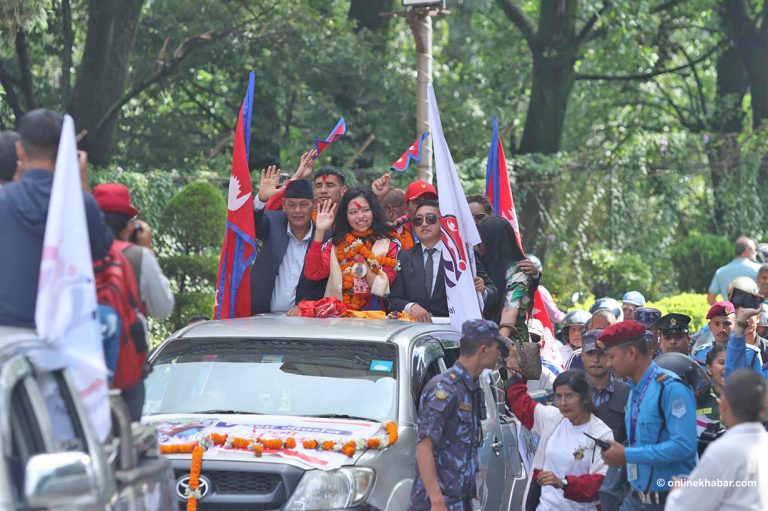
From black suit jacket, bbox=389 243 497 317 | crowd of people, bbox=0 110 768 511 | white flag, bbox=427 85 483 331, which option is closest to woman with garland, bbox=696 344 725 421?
crowd of people, bbox=0 110 768 511

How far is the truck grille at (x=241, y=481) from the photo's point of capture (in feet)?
22.2

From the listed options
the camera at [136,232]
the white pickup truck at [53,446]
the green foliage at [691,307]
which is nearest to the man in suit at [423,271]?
the camera at [136,232]

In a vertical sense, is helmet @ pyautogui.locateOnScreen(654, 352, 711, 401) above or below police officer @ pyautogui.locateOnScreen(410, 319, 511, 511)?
above

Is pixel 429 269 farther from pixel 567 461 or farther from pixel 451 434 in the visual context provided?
pixel 451 434

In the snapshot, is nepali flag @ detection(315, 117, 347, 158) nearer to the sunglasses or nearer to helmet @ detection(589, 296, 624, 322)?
the sunglasses

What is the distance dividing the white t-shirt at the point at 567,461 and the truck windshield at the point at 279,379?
42.2 inches

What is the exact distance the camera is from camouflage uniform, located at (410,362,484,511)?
6.86 m

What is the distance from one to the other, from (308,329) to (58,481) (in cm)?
380

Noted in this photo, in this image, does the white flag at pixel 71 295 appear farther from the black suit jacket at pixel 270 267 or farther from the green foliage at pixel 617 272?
the green foliage at pixel 617 272

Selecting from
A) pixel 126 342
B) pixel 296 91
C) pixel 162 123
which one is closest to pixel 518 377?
pixel 126 342

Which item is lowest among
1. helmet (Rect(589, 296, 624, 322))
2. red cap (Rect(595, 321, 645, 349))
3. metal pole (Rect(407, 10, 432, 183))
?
helmet (Rect(589, 296, 624, 322))

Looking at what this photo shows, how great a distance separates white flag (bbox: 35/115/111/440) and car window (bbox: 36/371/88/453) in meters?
0.05

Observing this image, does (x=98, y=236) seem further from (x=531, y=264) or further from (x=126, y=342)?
(x=531, y=264)

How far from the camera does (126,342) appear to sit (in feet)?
17.5
